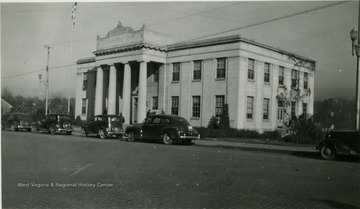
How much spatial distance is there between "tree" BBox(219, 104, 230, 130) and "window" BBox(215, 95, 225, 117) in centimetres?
116

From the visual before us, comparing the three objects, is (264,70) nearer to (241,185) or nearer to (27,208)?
(241,185)

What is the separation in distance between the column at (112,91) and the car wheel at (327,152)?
24600 millimetres

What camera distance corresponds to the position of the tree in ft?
91.5

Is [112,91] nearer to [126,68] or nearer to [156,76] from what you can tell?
[126,68]

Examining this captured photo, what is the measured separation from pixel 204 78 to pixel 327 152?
700 inches

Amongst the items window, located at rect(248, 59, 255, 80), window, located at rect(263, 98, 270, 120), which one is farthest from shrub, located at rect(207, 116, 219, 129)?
window, located at rect(263, 98, 270, 120)

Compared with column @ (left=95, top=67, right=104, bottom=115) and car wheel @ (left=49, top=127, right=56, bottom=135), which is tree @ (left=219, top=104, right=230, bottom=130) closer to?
car wheel @ (left=49, top=127, right=56, bottom=135)

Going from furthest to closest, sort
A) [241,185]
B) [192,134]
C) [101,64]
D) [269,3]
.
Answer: [101,64] < [192,134] < [269,3] < [241,185]

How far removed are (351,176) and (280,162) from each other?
2.79 metres

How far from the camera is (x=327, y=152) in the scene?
1375cm

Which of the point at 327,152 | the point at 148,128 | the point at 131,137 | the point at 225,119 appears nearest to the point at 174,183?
the point at 327,152

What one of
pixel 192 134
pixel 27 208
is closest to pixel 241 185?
pixel 27 208

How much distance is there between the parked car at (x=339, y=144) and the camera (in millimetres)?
12984

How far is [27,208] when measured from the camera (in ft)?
21.2
